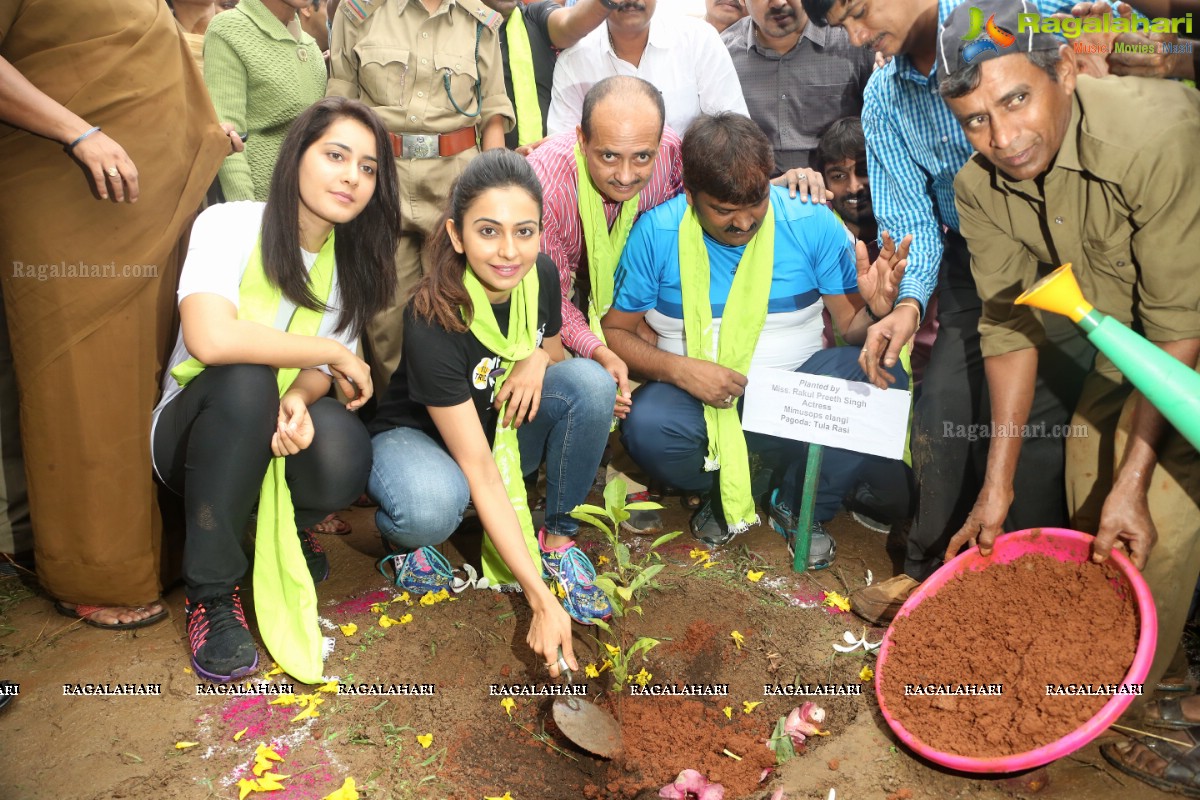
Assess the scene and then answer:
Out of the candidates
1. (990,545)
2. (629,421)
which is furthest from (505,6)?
(990,545)

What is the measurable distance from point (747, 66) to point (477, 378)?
6.34 ft

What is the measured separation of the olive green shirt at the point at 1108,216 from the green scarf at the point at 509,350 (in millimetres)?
1226

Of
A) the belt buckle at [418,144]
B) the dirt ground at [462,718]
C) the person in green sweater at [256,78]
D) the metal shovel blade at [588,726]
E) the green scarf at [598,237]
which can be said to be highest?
the person in green sweater at [256,78]

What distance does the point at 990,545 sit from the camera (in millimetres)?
2275

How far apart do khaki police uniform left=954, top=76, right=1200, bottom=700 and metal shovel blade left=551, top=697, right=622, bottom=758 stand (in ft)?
4.25

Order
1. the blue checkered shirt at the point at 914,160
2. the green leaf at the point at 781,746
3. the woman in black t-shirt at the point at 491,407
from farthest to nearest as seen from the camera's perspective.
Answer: the blue checkered shirt at the point at 914,160
the woman in black t-shirt at the point at 491,407
the green leaf at the point at 781,746

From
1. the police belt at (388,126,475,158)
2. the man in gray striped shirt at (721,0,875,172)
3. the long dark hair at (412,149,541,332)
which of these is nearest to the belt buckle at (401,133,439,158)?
the police belt at (388,126,475,158)

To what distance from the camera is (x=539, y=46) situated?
3.72m

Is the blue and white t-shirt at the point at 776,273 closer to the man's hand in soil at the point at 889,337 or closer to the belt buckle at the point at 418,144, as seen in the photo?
the man's hand in soil at the point at 889,337

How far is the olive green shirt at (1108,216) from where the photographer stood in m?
2.00

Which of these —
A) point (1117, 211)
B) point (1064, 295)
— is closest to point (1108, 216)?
point (1117, 211)

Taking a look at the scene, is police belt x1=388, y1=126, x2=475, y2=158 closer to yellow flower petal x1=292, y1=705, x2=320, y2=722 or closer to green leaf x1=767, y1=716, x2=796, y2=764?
yellow flower petal x1=292, y1=705, x2=320, y2=722

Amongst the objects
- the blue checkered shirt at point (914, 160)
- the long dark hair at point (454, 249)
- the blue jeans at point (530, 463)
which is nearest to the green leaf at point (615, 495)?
the blue jeans at point (530, 463)

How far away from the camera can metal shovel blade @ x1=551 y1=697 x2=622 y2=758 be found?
209 cm
